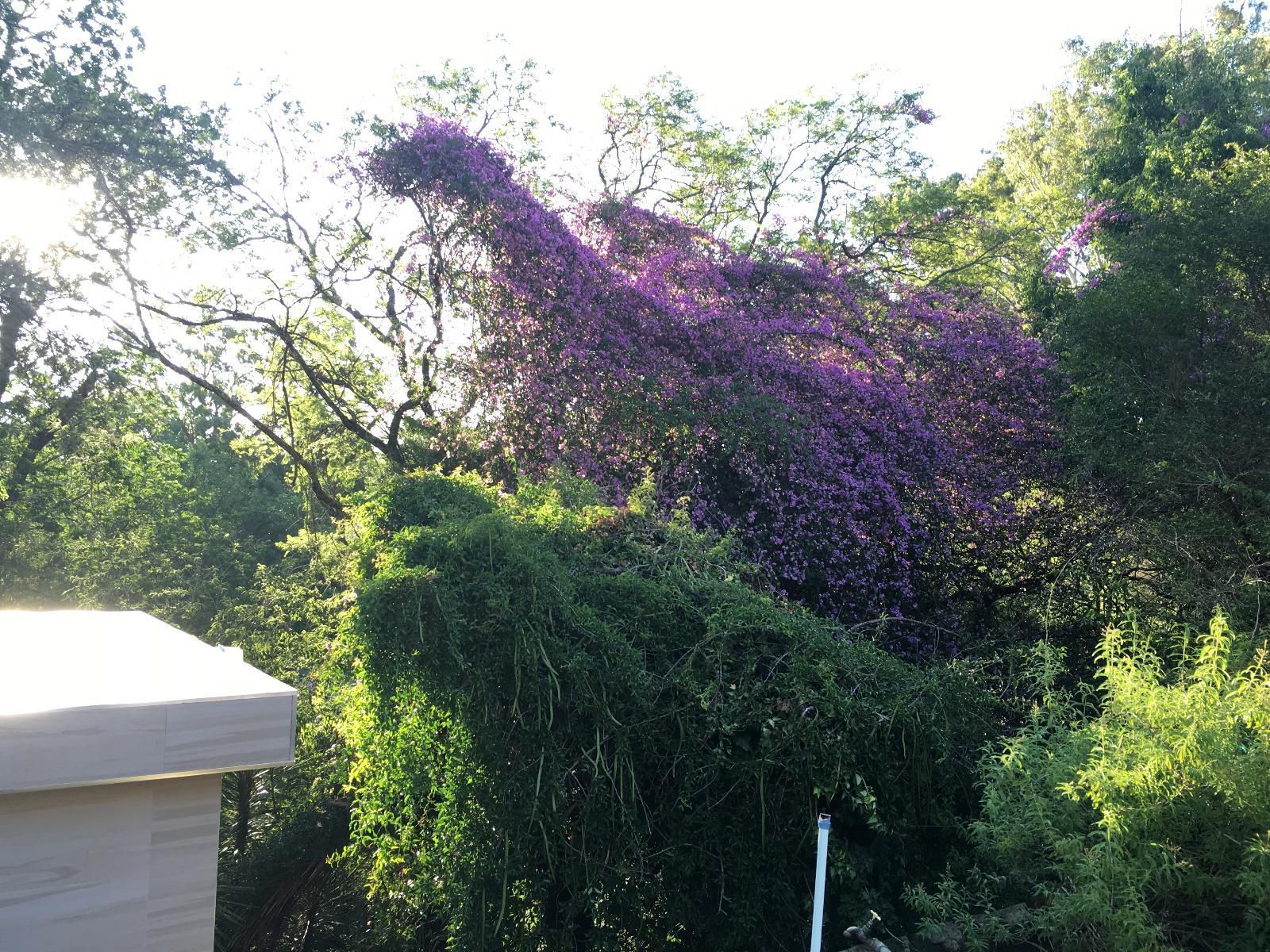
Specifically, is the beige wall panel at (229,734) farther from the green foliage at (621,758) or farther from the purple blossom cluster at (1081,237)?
the purple blossom cluster at (1081,237)

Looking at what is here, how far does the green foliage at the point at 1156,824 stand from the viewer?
7.31 ft

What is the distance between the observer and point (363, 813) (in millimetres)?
3814

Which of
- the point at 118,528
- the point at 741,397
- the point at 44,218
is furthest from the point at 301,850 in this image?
the point at 118,528

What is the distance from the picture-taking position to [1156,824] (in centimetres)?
237

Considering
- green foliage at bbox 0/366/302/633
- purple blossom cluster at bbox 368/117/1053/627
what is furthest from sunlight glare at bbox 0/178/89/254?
purple blossom cluster at bbox 368/117/1053/627

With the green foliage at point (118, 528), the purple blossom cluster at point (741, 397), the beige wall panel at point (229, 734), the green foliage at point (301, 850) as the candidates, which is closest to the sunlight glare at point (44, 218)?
the green foliage at point (118, 528)

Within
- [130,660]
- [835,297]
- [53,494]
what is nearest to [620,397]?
[835,297]

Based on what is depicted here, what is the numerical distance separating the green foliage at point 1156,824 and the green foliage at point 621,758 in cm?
57

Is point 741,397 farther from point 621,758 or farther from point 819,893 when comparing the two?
point 819,893

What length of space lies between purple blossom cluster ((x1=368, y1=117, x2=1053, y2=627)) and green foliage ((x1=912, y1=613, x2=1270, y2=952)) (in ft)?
9.80

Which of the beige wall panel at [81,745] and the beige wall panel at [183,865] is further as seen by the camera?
the beige wall panel at [183,865]

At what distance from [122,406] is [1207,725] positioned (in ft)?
31.2

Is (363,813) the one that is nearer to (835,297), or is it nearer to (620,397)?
(620,397)

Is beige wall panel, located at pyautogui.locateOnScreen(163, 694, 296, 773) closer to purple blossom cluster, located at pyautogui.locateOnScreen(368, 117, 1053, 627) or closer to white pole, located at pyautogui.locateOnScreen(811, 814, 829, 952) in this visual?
white pole, located at pyautogui.locateOnScreen(811, 814, 829, 952)
